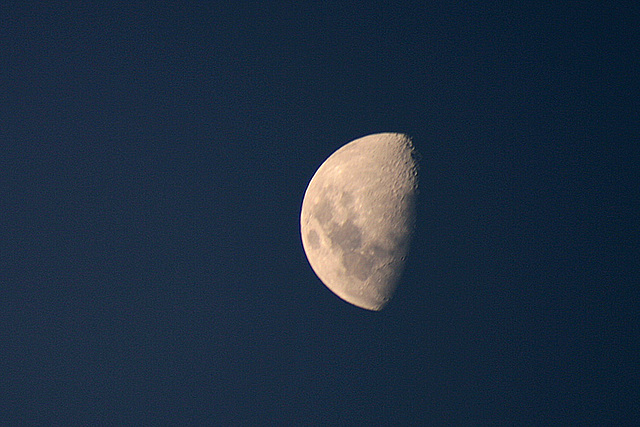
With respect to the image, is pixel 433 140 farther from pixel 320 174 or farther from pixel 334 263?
pixel 334 263

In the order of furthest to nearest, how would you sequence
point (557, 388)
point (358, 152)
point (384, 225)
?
point (557, 388)
point (358, 152)
point (384, 225)

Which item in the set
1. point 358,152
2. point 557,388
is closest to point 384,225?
point 358,152

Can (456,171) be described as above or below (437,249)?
above

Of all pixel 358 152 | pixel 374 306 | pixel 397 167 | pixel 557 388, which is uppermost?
pixel 358 152

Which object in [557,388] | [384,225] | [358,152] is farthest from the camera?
[557,388]

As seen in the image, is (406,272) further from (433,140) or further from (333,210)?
(433,140)

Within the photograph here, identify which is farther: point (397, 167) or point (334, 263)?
point (334, 263)

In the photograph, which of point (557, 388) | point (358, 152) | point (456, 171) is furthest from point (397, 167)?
point (557, 388)
